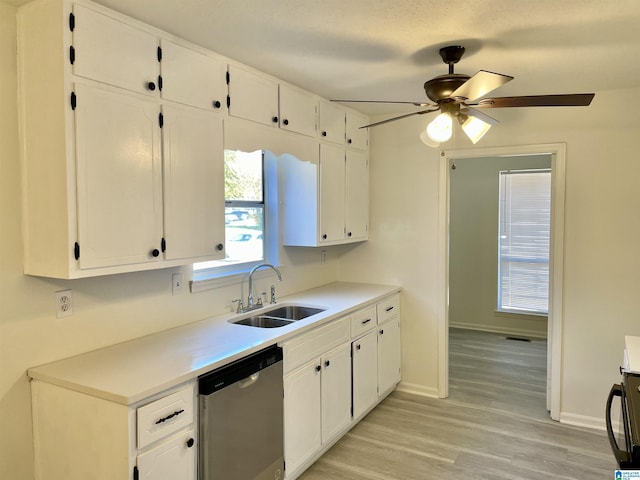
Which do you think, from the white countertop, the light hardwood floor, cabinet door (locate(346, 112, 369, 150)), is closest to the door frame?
the light hardwood floor

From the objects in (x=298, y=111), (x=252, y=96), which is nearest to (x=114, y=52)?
(x=252, y=96)

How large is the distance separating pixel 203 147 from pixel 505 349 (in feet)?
13.8

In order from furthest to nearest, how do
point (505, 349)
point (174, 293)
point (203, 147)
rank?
point (505, 349), point (174, 293), point (203, 147)

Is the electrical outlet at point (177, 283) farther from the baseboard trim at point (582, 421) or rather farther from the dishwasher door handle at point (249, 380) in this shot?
the baseboard trim at point (582, 421)

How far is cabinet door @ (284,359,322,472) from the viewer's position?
8.31 ft

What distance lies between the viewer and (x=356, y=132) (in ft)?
12.7

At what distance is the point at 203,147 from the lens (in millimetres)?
2387

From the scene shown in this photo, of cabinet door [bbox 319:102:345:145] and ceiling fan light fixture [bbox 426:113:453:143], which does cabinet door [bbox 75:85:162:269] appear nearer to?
ceiling fan light fixture [bbox 426:113:453:143]

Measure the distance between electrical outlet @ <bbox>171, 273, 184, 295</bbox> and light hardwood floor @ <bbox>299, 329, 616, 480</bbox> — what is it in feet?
4.34

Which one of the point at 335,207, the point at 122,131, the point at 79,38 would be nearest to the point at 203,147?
the point at 122,131

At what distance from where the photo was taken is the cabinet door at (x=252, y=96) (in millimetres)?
2578

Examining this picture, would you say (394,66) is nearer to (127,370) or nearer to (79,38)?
(79,38)

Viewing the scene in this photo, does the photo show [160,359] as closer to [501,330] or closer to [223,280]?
[223,280]

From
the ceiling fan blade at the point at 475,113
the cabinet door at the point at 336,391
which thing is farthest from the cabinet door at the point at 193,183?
the ceiling fan blade at the point at 475,113
